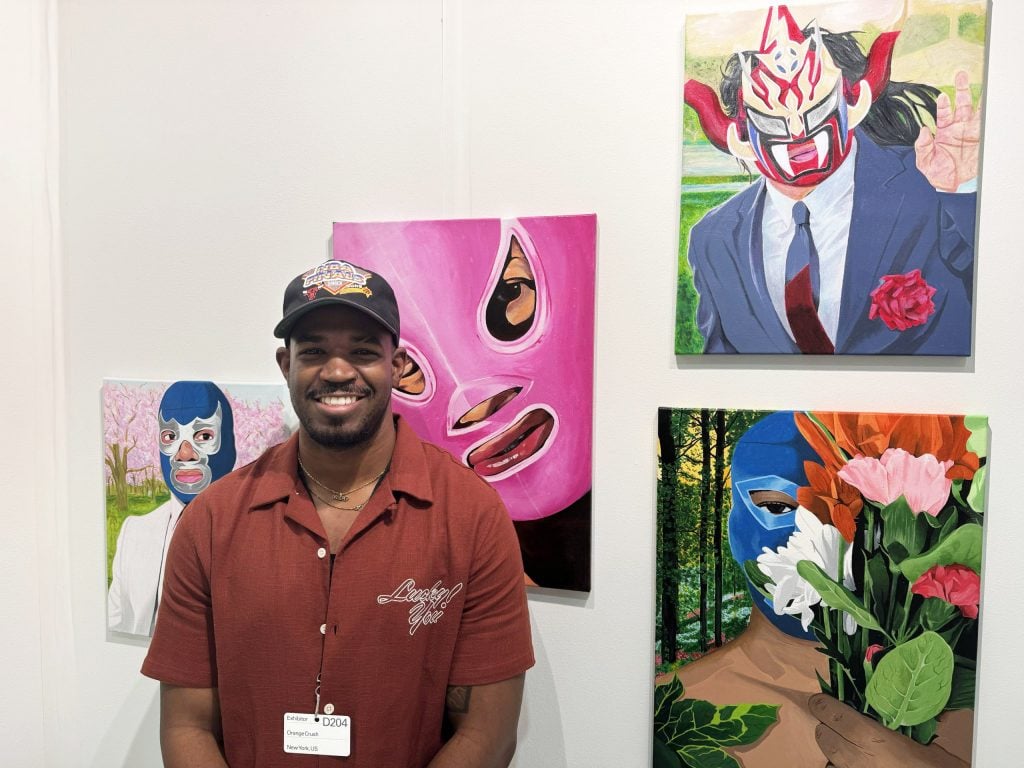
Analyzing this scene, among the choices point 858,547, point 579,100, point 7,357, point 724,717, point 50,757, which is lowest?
point 50,757

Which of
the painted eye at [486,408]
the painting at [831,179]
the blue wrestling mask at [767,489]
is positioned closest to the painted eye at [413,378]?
the painted eye at [486,408]

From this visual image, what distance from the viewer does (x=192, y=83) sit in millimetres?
1611

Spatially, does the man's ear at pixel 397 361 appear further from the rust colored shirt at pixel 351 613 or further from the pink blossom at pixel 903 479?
the pink blossom at pixel 903 479

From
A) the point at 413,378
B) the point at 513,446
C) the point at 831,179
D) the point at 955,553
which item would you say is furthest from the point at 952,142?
the point at 413,378

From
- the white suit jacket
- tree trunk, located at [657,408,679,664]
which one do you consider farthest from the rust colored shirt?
the white suit jacket

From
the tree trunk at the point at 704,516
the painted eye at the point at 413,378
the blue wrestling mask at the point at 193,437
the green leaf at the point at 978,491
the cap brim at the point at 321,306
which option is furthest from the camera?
the blue wrestling mask at the point at 193,437

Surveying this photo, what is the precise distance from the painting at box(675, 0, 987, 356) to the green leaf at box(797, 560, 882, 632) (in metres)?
0.43

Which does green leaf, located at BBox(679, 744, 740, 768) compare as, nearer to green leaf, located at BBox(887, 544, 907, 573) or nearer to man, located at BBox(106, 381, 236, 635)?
green leaf, located at BBox(887, 544, 907, 573)

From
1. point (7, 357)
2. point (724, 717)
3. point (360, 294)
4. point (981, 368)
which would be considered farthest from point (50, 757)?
point (981, 368)

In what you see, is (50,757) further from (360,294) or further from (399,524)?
(360,294)

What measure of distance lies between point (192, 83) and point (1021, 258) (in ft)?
5.85

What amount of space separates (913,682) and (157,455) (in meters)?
1.71

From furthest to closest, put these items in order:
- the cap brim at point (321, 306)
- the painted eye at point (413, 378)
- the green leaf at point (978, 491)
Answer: the painted eye at point (413, 378) < the green leaf at point (978, 491) < the cap brim at point (321, 306)

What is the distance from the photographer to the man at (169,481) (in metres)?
1.63
